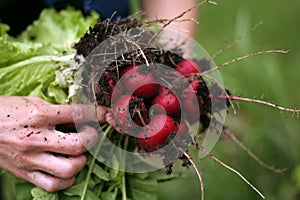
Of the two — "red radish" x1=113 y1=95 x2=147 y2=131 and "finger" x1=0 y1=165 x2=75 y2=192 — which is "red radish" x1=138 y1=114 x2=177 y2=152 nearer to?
"red radish" x1=113 y1=95 x2=147 y2=131

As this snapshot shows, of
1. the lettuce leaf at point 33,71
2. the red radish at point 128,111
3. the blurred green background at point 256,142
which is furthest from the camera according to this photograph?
the blurred green background at point 256,142

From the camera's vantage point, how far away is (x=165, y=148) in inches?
38.7

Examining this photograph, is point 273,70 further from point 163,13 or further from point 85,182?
point 85,182

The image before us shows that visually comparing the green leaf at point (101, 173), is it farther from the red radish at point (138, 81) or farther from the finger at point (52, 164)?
the red radish at point (138, 81)

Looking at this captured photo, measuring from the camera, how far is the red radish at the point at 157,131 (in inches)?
38.3

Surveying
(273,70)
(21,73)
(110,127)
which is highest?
(273,70)

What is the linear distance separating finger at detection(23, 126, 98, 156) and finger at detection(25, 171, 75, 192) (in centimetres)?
6

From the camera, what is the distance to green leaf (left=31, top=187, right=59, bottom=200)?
100 cm

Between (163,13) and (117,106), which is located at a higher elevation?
(163,13)

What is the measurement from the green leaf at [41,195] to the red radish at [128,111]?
0.20 meters

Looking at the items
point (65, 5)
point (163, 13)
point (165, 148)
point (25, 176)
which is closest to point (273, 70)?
point (163, 13)

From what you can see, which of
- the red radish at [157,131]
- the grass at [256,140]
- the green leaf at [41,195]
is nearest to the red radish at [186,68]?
the red radish at [157,131]

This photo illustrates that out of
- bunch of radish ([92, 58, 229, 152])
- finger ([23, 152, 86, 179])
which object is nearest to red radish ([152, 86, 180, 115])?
bunch of radish ([92, 58, 229, 152])

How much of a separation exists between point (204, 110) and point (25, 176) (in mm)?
393
